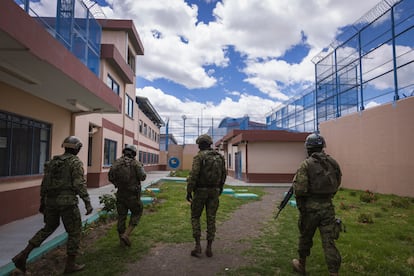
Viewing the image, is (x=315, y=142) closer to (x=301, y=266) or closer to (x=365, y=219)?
(x=301, y=266)

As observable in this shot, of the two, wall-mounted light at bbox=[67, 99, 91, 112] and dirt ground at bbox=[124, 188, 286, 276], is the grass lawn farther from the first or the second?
wall-mounted light at bbox=[67, 99, 91, 112]

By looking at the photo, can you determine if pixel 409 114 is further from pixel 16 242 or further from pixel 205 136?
pixel 16 242

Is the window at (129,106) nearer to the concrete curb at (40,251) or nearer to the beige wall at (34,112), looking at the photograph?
the beige wall at (34,112)

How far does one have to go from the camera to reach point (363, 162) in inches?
537

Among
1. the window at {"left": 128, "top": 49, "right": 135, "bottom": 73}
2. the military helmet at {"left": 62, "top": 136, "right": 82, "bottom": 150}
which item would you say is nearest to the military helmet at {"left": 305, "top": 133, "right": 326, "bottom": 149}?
the military helmet at {"left": 62, "top": 136, "right": 82, "bottom": 150}

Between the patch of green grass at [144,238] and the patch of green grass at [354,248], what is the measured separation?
1452 mm

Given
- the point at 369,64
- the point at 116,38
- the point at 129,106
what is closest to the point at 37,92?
the point at 116,38

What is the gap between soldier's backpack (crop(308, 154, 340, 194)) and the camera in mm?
3463

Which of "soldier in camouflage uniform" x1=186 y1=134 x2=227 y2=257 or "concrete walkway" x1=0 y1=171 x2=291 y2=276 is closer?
"concrete walkway" x1=0 y1=171 x2=291 y2=276

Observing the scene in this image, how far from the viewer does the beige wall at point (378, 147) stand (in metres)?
11.0

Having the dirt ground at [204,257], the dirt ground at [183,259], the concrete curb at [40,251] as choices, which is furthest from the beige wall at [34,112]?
the dirt ground at [204,257]

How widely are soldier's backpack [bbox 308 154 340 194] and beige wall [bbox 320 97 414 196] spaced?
941cm

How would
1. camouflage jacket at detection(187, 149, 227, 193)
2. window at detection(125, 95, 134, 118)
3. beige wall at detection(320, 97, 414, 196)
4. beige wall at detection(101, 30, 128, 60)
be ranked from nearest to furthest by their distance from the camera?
camouflage jacket at detection(187, 149, 227, 193), beige wall at detection(320, 97, 414, 196), beige wall at detection(101, 30, 128, 60), window at detection(125, 95, 134, 118)

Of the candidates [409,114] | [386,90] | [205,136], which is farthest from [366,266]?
[386,90]
